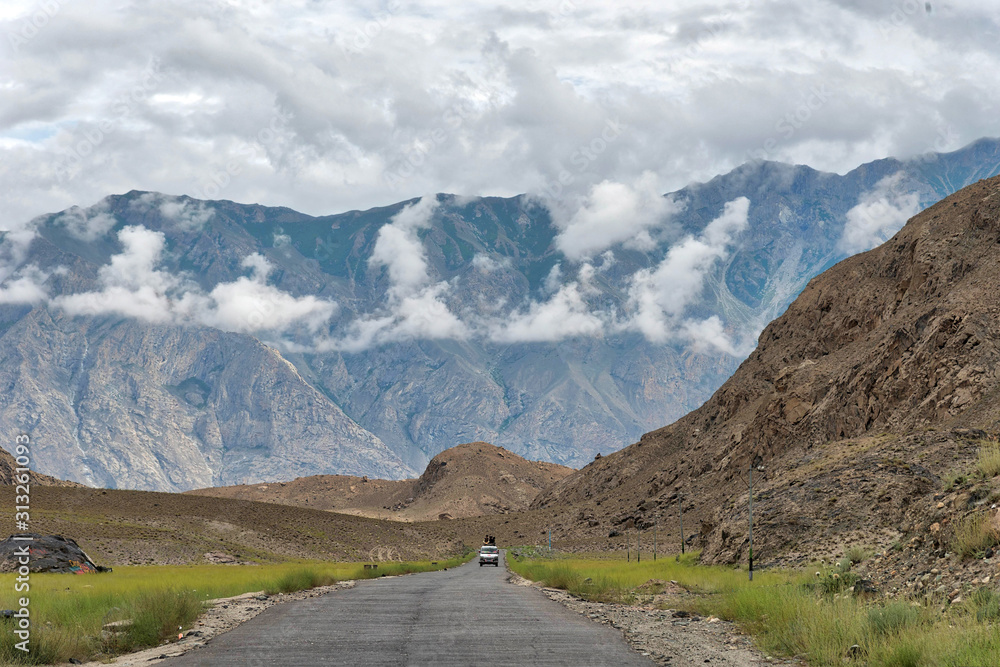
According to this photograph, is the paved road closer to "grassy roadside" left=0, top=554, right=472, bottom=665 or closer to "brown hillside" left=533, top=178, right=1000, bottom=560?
"grassy roadside" left=0, top=554, right=472, bottom=665

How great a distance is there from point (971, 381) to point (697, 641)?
43562mm

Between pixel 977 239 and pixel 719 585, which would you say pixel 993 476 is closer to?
pixel 719 585

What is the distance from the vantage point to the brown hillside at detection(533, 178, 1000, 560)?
4294 cm

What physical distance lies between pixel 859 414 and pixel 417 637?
187ft

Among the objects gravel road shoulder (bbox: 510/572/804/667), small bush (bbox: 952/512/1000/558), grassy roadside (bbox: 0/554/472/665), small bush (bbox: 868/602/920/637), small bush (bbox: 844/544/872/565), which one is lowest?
gravel road shoulder (bbox: 510/572/804/667)

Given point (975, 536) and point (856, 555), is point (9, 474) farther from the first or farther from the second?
point (975, 536)

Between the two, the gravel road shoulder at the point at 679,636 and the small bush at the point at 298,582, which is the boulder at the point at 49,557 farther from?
the gravel road shoulder at the point at 679,636

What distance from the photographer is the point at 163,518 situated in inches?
3659

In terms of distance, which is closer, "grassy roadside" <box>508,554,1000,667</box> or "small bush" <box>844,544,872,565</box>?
"grassy roadside" <box>508,554,1000,667</box>

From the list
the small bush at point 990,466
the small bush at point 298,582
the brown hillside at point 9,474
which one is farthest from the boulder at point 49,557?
the brown hillside at point 9,474

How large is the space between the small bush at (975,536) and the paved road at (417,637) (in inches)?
304

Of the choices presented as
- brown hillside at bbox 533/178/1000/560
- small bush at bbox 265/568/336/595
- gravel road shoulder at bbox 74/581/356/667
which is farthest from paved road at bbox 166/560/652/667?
brown hillside at bbox 533/178/1000/560

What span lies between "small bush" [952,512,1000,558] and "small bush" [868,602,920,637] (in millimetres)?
3060

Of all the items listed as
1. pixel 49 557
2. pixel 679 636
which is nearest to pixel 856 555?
pixel 679 636
